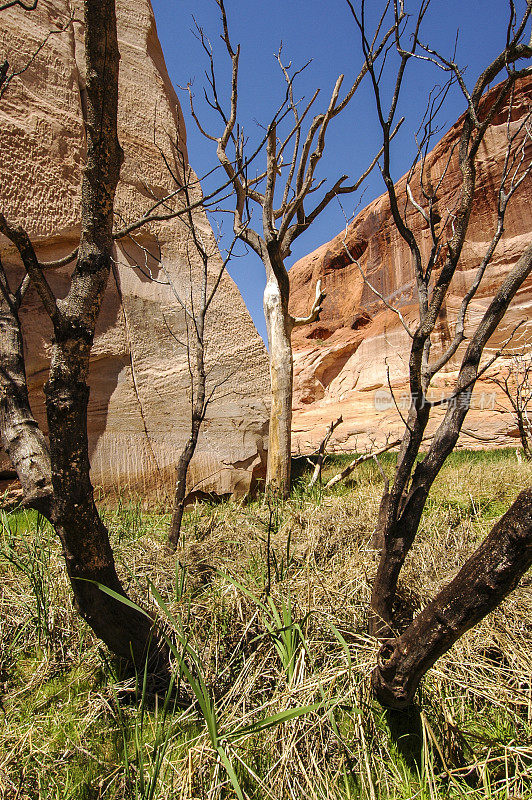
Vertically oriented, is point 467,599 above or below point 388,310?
below

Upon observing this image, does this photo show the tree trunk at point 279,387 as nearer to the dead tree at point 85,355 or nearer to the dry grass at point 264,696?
the dry grass at point 264,696

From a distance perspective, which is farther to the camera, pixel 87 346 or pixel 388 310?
pixel 388 310

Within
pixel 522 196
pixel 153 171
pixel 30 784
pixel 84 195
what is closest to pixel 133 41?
pixel 153 171

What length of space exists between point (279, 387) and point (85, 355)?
350 cm

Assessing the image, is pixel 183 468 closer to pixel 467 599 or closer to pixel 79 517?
pixel 79 517

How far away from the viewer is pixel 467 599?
119 cm

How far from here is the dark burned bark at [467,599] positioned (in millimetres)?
1096

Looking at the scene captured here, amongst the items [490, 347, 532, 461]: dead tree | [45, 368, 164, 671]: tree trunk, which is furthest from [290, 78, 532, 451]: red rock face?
[45, 368, 164, 671]: tree trunk

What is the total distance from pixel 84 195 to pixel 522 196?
18.3 m

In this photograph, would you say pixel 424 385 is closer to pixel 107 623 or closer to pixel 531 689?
pixel 531 689

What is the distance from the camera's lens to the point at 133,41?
5.25 m

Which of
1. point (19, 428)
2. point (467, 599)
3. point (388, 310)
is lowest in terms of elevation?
point (467, 599)

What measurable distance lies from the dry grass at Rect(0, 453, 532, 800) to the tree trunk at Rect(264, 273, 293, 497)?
6.56 ft

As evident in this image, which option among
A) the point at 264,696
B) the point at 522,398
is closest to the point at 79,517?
the point at 264,696
